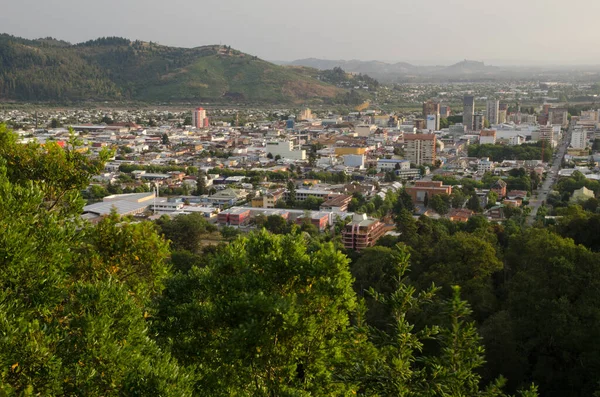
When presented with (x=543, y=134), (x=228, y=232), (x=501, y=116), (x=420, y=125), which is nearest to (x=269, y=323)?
(x=228, y=232)

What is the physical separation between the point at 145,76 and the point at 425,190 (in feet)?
118

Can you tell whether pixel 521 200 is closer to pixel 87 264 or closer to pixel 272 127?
pixel 87 264

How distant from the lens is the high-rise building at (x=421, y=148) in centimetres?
2125

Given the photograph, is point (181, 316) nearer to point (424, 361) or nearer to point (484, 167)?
point (424, 361)

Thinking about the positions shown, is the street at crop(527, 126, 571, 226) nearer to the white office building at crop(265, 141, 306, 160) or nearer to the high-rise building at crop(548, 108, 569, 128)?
the high-rise building at crop(548, 108, 569, 128)

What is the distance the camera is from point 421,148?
21328mm

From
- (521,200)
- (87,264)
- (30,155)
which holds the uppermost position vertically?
(30,155)

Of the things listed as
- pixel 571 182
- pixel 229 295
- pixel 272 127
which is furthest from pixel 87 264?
pixel 272 127

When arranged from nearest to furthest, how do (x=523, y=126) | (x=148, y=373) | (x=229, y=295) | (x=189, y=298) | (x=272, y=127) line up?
(x=148, y=373) < (x=229, y=295) < (x=189, y=298) < (x=523, y=126) < (x=272, y=127)

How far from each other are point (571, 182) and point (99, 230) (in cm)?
1444

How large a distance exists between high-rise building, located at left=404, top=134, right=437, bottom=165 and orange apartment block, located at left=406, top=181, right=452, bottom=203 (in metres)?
5.39

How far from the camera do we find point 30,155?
325cm

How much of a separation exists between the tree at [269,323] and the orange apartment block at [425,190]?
12609 millimetres

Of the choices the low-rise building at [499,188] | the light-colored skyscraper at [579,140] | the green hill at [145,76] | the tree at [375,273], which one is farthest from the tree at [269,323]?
the green hill at [145,76]
